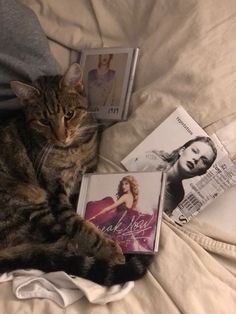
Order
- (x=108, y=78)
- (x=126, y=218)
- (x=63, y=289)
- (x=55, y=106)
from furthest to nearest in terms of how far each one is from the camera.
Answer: (x=108, y=78), (x=55, y=106), (x=126, y=218), (x=63, y=289)

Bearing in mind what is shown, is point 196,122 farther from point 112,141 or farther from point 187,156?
point 112,141

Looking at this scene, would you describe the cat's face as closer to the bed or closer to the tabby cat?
the tabby cat

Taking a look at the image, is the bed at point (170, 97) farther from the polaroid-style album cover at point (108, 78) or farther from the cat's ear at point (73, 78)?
the cat's ear at point (73, 78)

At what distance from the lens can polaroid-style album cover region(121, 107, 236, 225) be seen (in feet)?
3.64

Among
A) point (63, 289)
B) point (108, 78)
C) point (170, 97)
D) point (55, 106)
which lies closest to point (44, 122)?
point (55, 106)

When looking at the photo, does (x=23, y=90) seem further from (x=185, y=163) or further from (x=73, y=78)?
(x=185, y=163)

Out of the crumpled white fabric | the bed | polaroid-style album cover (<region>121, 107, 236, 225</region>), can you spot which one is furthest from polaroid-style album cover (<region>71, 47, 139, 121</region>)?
the crumpled white fabric

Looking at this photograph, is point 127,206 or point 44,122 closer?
point 127,206

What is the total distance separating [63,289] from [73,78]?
588 mm

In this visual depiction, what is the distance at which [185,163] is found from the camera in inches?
45.4

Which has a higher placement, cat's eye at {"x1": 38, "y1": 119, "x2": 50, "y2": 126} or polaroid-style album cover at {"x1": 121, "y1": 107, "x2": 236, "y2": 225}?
polaroid-style album cover at {"x1": 121, "y1": 107, "x2": 236, "y2": 225}

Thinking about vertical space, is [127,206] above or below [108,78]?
below

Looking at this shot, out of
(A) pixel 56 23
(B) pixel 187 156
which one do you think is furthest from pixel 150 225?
(A) pixel 56 23

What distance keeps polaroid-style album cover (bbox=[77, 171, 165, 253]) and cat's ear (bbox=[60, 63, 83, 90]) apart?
0.91 feet
